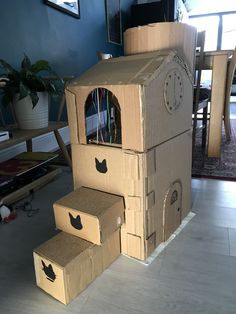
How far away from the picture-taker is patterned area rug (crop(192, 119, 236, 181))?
5.74 ft

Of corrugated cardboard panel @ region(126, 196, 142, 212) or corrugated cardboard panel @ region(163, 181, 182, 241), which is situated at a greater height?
corrugated cardboard panel @ region(126, 196, 142, 212)

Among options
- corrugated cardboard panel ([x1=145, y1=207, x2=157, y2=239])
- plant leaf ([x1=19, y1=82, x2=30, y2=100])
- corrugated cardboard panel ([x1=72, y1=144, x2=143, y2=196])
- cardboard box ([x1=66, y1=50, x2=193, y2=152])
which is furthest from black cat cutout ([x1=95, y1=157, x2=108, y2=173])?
plant leaf ([x1=19, y1=82, x2=30, y2=100])

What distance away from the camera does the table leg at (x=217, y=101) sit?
185 cm

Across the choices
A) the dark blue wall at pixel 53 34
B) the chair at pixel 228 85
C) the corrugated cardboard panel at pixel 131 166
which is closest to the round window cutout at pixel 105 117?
the corrugated cardboard panel at pixel 131 166

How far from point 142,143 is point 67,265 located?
1.42 ft

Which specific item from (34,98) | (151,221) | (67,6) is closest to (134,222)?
(151,221)

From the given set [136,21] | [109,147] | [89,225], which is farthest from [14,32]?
[136,21]

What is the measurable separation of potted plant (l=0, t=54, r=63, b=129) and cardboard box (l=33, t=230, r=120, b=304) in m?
0.88

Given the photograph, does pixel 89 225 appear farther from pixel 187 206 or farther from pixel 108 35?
pixel 108 35

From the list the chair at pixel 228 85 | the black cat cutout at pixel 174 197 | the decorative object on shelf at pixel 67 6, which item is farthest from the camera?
the decorative object on shelf at pixel 67 6

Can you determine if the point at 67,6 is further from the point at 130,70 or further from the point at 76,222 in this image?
the point at 76,222

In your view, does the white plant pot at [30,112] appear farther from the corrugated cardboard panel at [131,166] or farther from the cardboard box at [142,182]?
the corrugated cardboard panel at [131,166]

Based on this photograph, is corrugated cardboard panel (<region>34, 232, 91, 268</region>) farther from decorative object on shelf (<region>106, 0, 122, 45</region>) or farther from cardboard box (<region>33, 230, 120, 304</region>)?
decorative object on shelf (<region>106, 0, 122, 45</region>)

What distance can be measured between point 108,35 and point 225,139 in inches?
78.1
